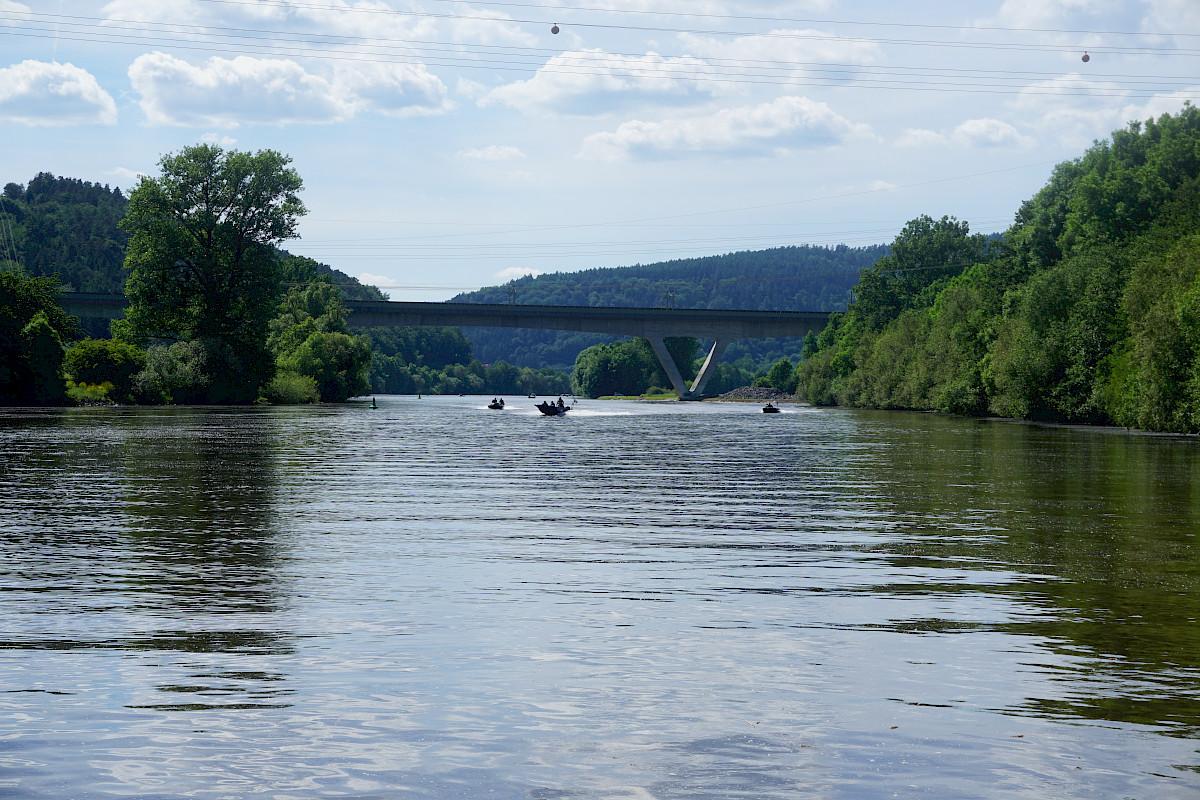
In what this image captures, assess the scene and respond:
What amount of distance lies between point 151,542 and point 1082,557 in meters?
15.2

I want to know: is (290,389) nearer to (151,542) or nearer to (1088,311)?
(1088,311)

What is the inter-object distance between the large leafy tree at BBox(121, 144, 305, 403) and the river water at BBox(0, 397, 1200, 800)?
296ft

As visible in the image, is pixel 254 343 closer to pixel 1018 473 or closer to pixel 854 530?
pixel 1018 473

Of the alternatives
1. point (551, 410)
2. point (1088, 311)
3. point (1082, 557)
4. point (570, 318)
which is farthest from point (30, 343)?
point (570, 318)

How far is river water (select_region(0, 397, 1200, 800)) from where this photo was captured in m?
8.32

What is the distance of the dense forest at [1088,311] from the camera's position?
68.5 m

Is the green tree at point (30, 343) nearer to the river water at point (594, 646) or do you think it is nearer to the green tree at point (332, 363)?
the green tree at point (332, 363)

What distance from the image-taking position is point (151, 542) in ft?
66.9

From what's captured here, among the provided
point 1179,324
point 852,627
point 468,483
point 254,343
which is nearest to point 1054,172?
point 1179,324

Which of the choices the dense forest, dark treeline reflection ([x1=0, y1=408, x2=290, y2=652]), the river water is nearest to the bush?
the dense forest

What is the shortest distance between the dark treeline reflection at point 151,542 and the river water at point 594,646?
0.11m

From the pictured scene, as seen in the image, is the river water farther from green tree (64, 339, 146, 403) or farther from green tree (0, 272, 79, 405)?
green tree (64, 339, 146, 403)

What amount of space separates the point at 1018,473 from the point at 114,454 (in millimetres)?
31301

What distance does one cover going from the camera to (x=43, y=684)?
10492mm
